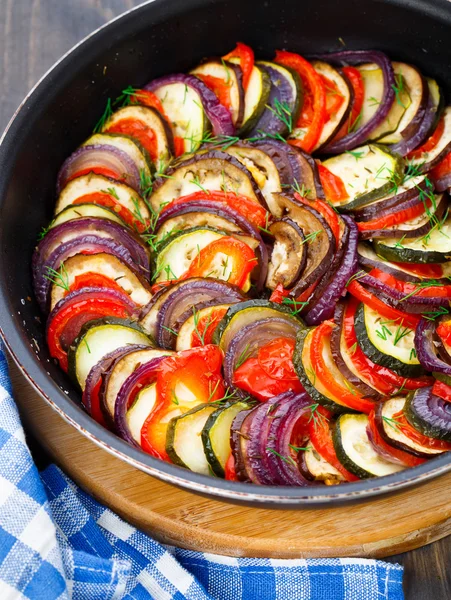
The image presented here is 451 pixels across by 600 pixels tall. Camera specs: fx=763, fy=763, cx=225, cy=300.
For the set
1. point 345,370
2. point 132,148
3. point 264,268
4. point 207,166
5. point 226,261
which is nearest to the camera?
point 345,370

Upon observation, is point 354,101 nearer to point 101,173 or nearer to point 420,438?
point 101,173

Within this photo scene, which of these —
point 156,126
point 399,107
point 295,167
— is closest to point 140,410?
point 295,167

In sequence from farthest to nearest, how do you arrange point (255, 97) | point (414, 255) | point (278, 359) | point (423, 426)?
point (255, 97) → point (414, 255) → point (278, 359) → point (423, 426)

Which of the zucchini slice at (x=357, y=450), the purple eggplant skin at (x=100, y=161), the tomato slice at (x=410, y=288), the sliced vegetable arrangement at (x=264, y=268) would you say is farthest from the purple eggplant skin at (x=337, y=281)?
the purple eggplant skin at (x=100, y=161)

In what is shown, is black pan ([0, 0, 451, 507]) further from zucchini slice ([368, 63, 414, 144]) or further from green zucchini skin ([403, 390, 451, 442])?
green zucchini skin ([403, 390, 451, 442])

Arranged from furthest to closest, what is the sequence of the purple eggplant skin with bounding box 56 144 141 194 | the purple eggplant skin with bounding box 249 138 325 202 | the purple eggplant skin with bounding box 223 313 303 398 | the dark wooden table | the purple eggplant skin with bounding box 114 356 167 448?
the dark wooden table → the purple eggplant skin with bounding box 56 144 141 194 → the purple eggplant skin with bounding box 249 138 325 202 → the purple eggplant skin with bounding box 223 313 303 398 → the purple eggplant skin with bounding box 114 356 167 448

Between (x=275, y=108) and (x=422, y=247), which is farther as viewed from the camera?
(x=275, y=108)

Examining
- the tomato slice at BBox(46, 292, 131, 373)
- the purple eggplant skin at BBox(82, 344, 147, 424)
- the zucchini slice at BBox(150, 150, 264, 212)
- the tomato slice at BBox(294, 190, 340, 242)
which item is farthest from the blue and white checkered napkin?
the tomato slice at BBox(294, 190, 340, 242)
